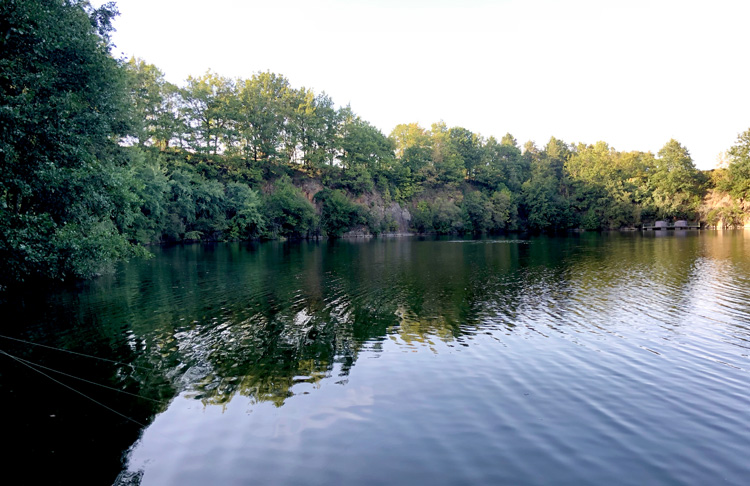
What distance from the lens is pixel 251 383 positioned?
10.9 metres

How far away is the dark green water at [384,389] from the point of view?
724 cm

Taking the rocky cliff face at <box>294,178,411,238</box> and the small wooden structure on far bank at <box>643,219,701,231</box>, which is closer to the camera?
the rocky cliff face at <box>294,178,411,238</box>

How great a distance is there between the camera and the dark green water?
7.24 metres

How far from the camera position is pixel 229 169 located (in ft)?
255

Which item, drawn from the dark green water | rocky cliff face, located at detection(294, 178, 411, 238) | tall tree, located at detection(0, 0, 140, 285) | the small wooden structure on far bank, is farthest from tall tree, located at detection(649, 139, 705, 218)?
tall tree, located at detection(0, 0, 140, 285)

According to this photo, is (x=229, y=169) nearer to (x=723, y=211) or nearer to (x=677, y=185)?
(x=677, y=185)

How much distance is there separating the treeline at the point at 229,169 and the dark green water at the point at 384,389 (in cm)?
499

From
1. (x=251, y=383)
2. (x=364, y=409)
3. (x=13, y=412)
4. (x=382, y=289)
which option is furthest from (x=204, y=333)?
(x=382, y=289)

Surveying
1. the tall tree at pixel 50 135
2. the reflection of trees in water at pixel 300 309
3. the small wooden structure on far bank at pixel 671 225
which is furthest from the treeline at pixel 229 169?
the reflection of trees in water at pixel 300 309

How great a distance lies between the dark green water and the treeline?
4992 millimetres

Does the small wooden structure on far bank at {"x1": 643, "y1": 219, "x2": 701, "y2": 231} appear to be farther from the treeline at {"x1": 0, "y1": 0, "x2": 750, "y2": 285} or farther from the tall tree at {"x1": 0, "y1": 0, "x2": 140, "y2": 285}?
the tall tree at {"x1": 0, "y1": 0, "x2": 140, "y2": 285}

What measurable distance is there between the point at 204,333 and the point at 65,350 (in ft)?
13.4

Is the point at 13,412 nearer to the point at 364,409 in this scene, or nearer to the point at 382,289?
the point at 364,409

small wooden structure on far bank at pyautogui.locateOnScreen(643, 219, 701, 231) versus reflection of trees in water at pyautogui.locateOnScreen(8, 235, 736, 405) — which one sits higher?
small wooden structure on far bank at pyautogui.locateOnScreen(643, 219, 701, 231)
